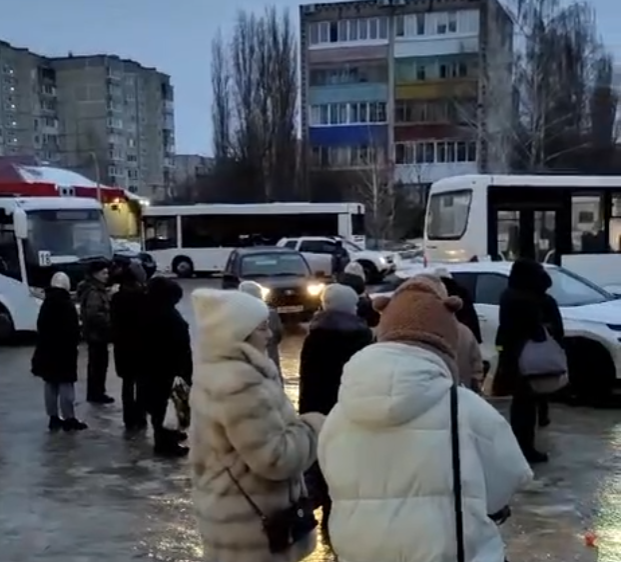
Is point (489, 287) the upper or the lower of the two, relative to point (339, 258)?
upper

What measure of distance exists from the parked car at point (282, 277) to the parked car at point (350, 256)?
1075cm

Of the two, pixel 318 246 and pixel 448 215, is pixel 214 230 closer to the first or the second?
pixel 318 246

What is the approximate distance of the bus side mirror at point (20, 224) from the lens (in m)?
18.4

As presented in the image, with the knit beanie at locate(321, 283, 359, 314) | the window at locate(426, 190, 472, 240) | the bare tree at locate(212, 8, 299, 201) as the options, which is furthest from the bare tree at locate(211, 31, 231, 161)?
the knit beanie at locate(321, 283, 359, 314)

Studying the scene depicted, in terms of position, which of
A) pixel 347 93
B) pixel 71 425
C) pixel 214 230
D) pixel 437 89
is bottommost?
pixel 71 425

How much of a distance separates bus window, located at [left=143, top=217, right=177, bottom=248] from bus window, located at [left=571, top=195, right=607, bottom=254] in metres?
21.8

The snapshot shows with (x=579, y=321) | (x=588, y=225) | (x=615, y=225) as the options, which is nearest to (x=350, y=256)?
(x=588, y=225)

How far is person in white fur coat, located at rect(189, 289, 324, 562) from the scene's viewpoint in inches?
152

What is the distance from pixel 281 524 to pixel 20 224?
1546cm

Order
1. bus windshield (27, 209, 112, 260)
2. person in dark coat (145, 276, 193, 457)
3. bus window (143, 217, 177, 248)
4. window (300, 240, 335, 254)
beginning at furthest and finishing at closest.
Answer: bus window (143, 217, 177, 248) < window (300, 240, 335, 254) < bus windshield (27, 209, 112, 260) < person in dark coat (145, 276, 193, 457)

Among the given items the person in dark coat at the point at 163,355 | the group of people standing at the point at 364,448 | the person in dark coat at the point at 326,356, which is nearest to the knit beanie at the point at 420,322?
the group of people standing at the point at 364,448

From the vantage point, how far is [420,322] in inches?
115

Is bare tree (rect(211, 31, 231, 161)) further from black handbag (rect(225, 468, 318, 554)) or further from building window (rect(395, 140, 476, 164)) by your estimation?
black handbag (rect(225, 468, 318, 554))

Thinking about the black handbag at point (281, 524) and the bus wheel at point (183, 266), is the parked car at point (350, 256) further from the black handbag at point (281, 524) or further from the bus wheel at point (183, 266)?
the black handbag at point (281, 524)
